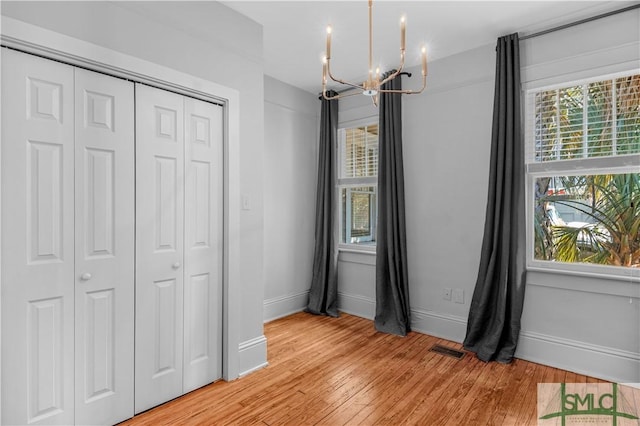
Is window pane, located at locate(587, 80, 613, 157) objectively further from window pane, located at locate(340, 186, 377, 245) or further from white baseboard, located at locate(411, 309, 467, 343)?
window pane, located at locate(340, 186, 377, 245)

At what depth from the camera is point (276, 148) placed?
389cm

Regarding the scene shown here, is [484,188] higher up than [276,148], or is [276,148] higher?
[276,148]

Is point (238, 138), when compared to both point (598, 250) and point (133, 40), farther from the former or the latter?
point (598, 250)

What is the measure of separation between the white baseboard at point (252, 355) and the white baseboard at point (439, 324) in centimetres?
158

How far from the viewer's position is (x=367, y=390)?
2.37 metres

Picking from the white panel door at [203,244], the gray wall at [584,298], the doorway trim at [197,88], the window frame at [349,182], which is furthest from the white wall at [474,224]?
the white panel door at [203,244]

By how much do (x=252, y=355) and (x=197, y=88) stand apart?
76.4 inches

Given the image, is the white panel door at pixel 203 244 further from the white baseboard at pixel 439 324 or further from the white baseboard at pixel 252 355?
the white baseboard at pixel 439 324

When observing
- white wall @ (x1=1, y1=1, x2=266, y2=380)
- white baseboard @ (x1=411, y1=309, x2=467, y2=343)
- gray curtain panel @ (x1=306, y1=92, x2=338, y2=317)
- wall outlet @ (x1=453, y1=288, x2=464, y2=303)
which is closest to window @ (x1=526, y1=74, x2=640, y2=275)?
wall outlet @ (x1=453, y1=288, x2=464, y2=303)

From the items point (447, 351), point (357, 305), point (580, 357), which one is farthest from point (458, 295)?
point (357, 305)

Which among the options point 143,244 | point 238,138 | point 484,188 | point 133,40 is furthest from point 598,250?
point 133,40

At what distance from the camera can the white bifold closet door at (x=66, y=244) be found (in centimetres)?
162

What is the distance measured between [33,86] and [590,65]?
11.5ft

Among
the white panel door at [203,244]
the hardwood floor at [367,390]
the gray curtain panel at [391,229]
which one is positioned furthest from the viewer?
the gray curtain panel at [391,229]
